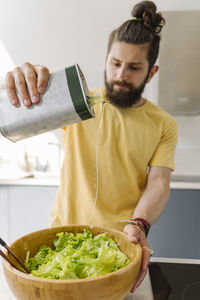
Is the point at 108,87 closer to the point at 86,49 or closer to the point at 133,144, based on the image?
the point at 133,144

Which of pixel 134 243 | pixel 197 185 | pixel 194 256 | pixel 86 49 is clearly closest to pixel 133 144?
pixel 134 243

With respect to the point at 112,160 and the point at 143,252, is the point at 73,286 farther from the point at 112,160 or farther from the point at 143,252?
the point at 112,160

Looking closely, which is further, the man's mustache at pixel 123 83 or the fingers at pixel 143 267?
the man's mustache at pixel 123 83

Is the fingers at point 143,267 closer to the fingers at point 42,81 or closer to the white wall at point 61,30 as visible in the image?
the fingers at point 42,81

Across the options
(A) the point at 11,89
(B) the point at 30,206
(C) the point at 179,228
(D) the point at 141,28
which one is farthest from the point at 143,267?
(B) the point at 30,206

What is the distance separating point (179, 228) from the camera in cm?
189

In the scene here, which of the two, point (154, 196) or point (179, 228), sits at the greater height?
point (154, 196)

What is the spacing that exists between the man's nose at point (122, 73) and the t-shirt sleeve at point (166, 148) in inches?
12.6

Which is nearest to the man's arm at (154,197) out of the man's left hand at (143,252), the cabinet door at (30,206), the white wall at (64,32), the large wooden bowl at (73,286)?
the man's left hand at (143,252)

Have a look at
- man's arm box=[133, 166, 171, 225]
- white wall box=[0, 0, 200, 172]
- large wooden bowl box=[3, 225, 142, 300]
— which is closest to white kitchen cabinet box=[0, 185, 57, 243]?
man's arm box=[133, 166, 171, 225]

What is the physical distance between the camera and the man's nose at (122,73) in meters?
1.11

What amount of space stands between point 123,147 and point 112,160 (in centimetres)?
8

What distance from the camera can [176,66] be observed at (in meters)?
1.88

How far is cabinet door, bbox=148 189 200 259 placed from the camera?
186cm
